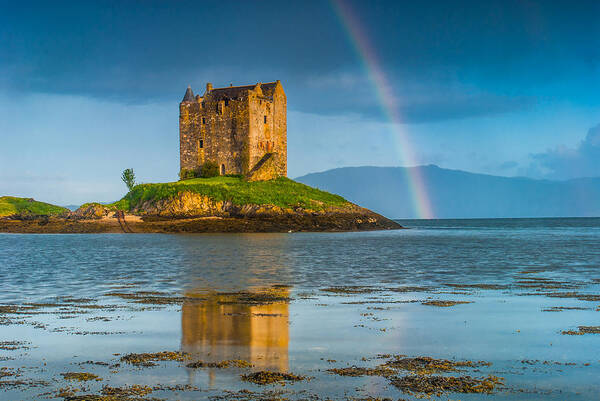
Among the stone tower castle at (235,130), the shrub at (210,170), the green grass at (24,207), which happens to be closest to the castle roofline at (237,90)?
the stone tower castle at (235,130)

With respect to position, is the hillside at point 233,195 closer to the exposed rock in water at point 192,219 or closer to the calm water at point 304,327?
the exposed rock in water at point 192,219

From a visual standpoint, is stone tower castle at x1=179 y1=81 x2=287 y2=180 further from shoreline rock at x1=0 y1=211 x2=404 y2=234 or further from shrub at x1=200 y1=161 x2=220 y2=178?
shoreline rock at x1=0 y1=211 x2=404 y2=234

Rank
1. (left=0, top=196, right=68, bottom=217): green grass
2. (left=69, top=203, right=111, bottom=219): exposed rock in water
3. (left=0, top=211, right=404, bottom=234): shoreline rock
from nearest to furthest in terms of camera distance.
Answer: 1. (left=0, top=211, right=404, bottom=234): shoreline rock
2. (left=69, top=203, right=111, bottom=219): exposed rock in water
3. (left=0, top=196, right=68, bottom=217): green grass

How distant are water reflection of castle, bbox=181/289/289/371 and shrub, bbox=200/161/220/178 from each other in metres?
71.5

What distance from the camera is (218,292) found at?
1825 centimetres

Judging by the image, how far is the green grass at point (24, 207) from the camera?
3765 inches

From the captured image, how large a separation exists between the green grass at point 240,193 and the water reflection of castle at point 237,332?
58438mm

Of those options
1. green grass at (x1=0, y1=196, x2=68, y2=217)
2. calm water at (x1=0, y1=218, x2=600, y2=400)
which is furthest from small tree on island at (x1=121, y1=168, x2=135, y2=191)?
calm water at (x1=0, y1=218, x2=600, y2=400)

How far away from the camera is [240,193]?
74625mm

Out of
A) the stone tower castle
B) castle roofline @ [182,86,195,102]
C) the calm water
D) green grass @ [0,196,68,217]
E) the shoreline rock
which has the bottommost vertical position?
the calm water

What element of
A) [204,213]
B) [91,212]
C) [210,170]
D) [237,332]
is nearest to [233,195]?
[204,213]

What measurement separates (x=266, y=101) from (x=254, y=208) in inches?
900

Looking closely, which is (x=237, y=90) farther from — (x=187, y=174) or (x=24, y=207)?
(x=24, y=207)

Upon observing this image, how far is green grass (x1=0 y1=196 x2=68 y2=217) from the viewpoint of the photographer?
3765 inches
